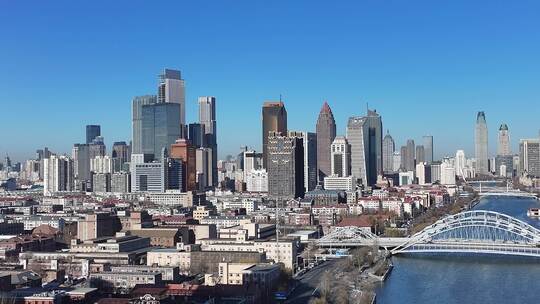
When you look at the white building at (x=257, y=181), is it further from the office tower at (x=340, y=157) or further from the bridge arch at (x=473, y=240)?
the bridge arch at (x=473, y=240)

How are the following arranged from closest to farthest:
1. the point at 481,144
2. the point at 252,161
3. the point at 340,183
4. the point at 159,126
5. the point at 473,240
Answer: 1. the point at 473,240
2. the point at 340,183
3. the point at 159,126
4. the point at 252,161
5. the point at 481,144

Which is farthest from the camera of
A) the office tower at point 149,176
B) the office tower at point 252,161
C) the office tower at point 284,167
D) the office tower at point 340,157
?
the office tower at point 252,161

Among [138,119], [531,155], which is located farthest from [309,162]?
[531,155]

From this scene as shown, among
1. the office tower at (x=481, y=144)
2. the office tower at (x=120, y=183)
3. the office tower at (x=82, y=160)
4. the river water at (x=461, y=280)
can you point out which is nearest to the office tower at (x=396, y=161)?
the office tower at (x=481, y=144)

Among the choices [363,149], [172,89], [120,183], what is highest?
[172,89]

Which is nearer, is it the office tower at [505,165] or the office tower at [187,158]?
the office tower at [187,158]

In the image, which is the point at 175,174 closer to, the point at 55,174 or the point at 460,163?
the point at 55,174
